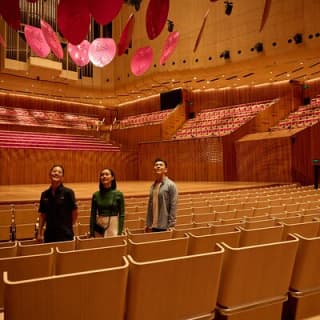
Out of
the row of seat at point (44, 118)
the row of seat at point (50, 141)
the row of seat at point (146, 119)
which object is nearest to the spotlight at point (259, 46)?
the row of seat at point (146, 119)

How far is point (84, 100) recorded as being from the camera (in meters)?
16.7

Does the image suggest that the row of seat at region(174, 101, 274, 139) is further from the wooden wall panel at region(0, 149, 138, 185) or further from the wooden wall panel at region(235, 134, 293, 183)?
the wooden wall panel at region(0, 149, 138, 185)

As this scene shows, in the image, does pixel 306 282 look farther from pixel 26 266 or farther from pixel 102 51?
pixel 102 51

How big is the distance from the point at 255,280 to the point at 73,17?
3.77 m

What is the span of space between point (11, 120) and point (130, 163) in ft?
16.2

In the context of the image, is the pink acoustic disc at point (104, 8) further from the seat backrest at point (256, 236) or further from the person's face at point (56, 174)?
the seat backrest at point (256, 236)

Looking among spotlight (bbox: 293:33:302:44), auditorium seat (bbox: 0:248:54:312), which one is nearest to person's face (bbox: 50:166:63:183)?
auditorium seat (bbox: 0:248:54:312)

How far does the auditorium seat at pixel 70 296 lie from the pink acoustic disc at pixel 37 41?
6148 mm

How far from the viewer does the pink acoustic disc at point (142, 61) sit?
Result: 24.5ft

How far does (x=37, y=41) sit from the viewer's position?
6.66 metres

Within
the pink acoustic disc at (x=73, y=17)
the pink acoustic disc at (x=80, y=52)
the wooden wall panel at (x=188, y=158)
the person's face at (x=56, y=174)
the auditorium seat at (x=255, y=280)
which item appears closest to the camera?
the auditorium seat at (x=255, y=280)

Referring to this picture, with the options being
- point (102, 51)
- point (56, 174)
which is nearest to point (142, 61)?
point (102, 51)

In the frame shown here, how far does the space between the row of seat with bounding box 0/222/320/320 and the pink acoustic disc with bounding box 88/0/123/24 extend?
2.86 meters

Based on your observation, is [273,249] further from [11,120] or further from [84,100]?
[84,100]
